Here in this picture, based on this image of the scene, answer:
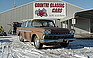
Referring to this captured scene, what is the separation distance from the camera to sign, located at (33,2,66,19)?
27672mm

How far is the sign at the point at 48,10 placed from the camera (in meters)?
27.7

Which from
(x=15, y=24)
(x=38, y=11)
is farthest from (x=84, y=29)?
(x=15, y=24)

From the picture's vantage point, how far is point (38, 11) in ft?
91.0

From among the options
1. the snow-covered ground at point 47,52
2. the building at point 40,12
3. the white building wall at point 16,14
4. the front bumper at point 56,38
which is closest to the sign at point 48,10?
the building at point 40,12

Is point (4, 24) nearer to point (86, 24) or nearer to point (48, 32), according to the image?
point (86, 24)

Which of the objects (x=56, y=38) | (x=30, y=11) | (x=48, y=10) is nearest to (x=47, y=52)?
(x=56, y=38)

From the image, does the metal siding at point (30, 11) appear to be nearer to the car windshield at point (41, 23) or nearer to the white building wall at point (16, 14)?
the white building wall at point (16, 14)

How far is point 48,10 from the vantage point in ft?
91.8

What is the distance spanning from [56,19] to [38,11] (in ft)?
14.2

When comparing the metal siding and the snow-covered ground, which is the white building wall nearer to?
the metal siding

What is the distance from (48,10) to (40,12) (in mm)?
1839

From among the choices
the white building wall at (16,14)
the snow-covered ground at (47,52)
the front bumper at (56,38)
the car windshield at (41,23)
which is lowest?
the snow-covered ground at (47,52)

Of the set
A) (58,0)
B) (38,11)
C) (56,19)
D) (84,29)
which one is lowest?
(84,29)

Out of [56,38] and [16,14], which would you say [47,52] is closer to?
[56,38]
